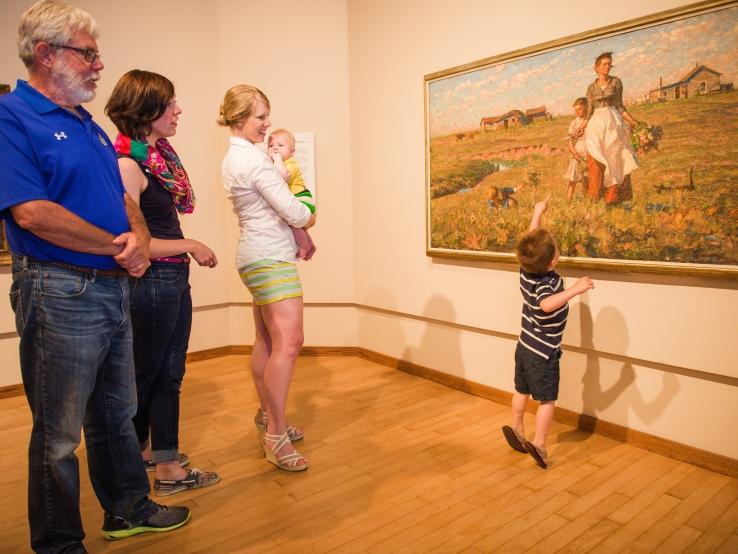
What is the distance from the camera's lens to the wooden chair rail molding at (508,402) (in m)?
2.84

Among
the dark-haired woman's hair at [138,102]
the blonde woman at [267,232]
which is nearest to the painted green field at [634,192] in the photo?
the blonde woman at [267,232]

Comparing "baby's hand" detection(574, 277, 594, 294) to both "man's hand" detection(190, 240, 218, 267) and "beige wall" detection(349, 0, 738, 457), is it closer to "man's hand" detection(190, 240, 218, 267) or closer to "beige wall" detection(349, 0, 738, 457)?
"beige wall" detection(349, 0, 738, 457)

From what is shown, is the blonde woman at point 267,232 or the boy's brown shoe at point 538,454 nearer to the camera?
the blonde woman at point 267,232

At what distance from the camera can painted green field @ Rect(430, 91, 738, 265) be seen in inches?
105

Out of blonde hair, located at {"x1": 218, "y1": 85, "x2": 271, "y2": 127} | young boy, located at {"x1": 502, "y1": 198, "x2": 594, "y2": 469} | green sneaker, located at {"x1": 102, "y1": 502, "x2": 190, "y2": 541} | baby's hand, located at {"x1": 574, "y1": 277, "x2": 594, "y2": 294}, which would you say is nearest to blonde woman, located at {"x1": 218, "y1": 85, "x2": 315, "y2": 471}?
blonde hair, located at {"x1": 218, "y1": 85, "x2": 271, "y2": 127}

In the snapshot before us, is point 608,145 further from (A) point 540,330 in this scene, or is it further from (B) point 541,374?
(B) point 541,374

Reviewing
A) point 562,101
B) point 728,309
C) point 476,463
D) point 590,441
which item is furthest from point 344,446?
point 562,101

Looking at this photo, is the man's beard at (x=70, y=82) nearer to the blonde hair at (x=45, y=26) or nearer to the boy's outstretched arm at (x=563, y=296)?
the blonde hair at (x=45, y=26)

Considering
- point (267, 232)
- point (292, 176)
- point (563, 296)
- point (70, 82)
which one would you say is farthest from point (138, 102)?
point (563, 296)

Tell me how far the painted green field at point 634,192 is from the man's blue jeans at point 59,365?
2353mm

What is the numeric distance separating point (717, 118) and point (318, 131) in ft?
9.92

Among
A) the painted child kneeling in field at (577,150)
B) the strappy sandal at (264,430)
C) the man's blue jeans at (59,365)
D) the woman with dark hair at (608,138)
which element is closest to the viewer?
the man's blue jeans at (59,365)

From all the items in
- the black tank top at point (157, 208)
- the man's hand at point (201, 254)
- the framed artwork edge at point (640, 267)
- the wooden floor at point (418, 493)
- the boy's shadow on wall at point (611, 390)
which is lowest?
the wooden floor at point (418, 493)

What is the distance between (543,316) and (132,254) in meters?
1.92
